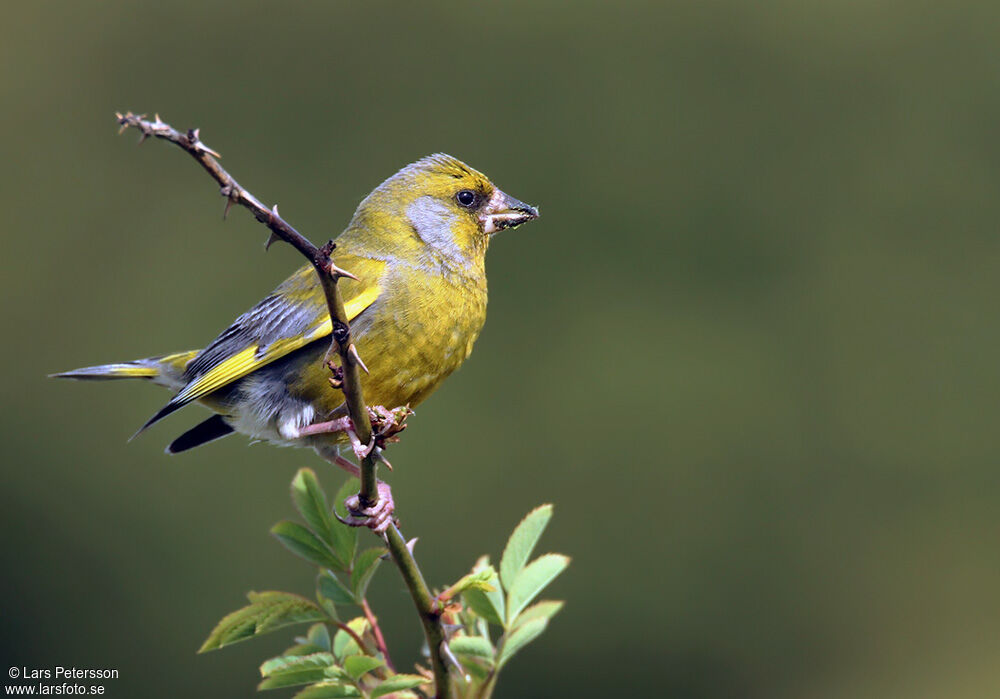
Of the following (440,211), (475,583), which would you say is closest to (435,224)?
(440,211)

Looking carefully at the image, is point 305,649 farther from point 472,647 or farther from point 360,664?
point 472,647

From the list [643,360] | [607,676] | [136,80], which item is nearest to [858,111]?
[643,360]

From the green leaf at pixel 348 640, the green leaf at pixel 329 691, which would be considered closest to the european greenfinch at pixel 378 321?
the green leaf at pixel 348 640

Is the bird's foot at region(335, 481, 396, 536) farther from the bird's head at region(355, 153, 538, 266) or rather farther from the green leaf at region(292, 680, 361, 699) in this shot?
the bird's head at region(355, 153, 538, 266)

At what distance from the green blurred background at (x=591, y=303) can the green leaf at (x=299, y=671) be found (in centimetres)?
546

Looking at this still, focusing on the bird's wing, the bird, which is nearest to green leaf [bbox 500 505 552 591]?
the bird

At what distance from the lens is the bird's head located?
10.5 ft

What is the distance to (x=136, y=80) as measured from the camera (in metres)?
8.95

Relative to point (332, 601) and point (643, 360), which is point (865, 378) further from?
point (332, 601)

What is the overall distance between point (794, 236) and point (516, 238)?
7.37 ft

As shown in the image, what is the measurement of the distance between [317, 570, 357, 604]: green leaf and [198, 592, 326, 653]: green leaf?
6 centimetres

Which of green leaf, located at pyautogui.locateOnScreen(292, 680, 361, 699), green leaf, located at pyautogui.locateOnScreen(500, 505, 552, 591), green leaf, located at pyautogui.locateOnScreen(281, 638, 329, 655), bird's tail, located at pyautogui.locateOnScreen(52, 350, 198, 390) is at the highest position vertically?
bird's tail, located at pyautogui.locateOnScreen(52, 350, 198, 390)

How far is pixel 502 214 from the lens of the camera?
3355 mm

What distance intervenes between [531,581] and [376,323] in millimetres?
1072
